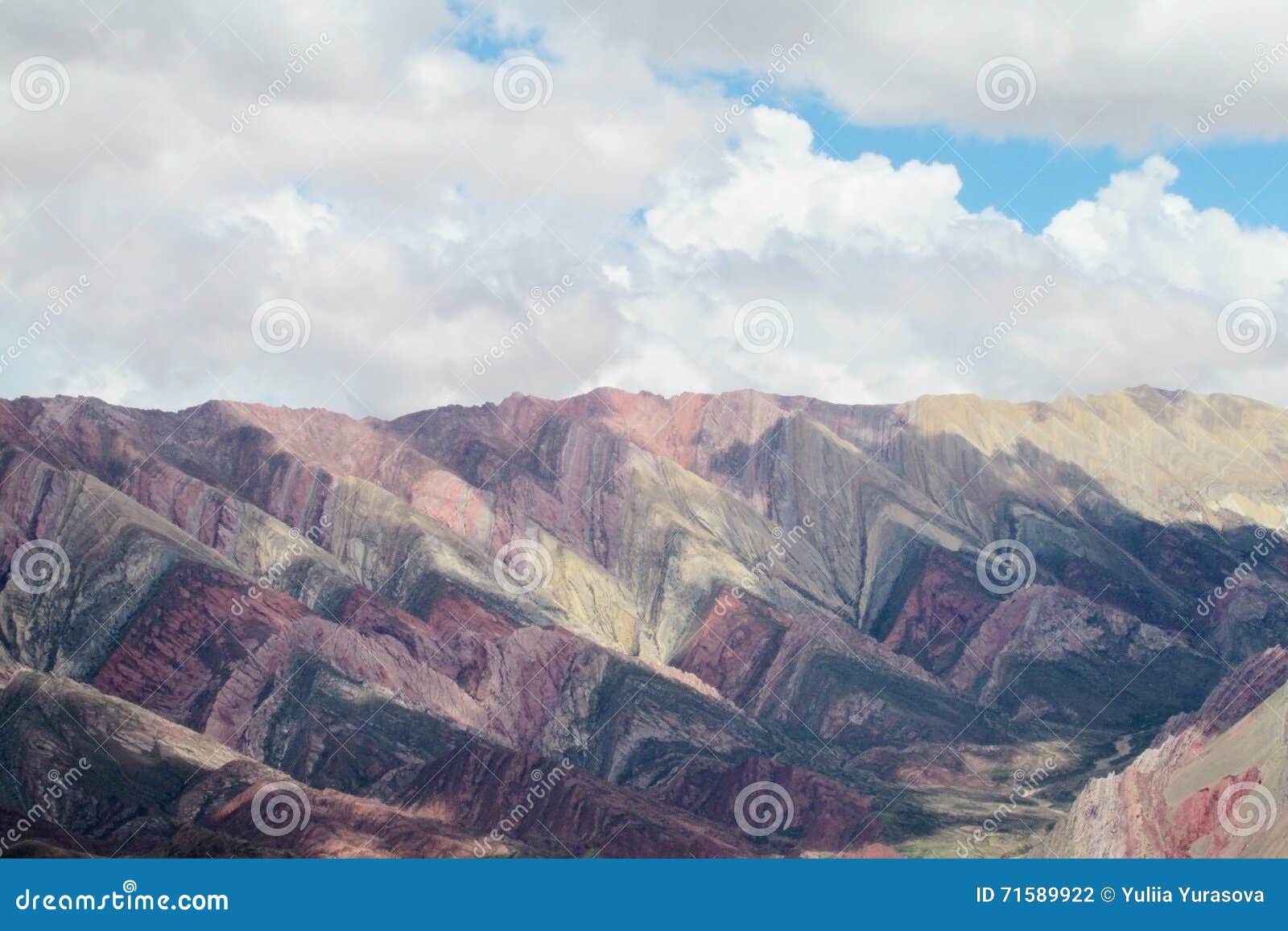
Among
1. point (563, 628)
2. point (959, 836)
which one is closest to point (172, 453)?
point (563, 628)

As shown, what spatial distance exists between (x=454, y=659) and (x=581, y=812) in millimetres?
46702

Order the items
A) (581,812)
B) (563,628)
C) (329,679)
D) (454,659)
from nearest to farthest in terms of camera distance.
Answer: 1. (581,812)
2. (329,679)
3. (454,659)
4. (563,628)

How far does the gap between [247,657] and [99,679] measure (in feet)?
40.5

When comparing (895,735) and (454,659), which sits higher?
(895,735)

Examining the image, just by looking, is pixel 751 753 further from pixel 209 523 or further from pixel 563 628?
pixel 209 523

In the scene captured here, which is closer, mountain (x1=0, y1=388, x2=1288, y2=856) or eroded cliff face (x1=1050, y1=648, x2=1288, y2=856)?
eroded cliff face (x1=1050, y1=648, x2=1288, y2=856)

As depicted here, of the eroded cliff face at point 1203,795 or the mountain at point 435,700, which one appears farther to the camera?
the mountain at point 435,700

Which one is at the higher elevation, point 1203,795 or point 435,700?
point 435,700

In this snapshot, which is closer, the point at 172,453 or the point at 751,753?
Result: the point at 751,753

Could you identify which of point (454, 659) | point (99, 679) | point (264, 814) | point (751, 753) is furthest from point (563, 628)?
point (264, 814)

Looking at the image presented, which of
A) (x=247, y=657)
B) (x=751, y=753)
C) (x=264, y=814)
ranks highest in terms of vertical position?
(x=751, y=753)

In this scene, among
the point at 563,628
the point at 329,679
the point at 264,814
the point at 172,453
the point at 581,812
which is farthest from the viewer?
the point at 172,453

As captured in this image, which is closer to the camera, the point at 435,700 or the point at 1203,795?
the point at 1203,795

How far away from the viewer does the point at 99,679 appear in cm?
14888
